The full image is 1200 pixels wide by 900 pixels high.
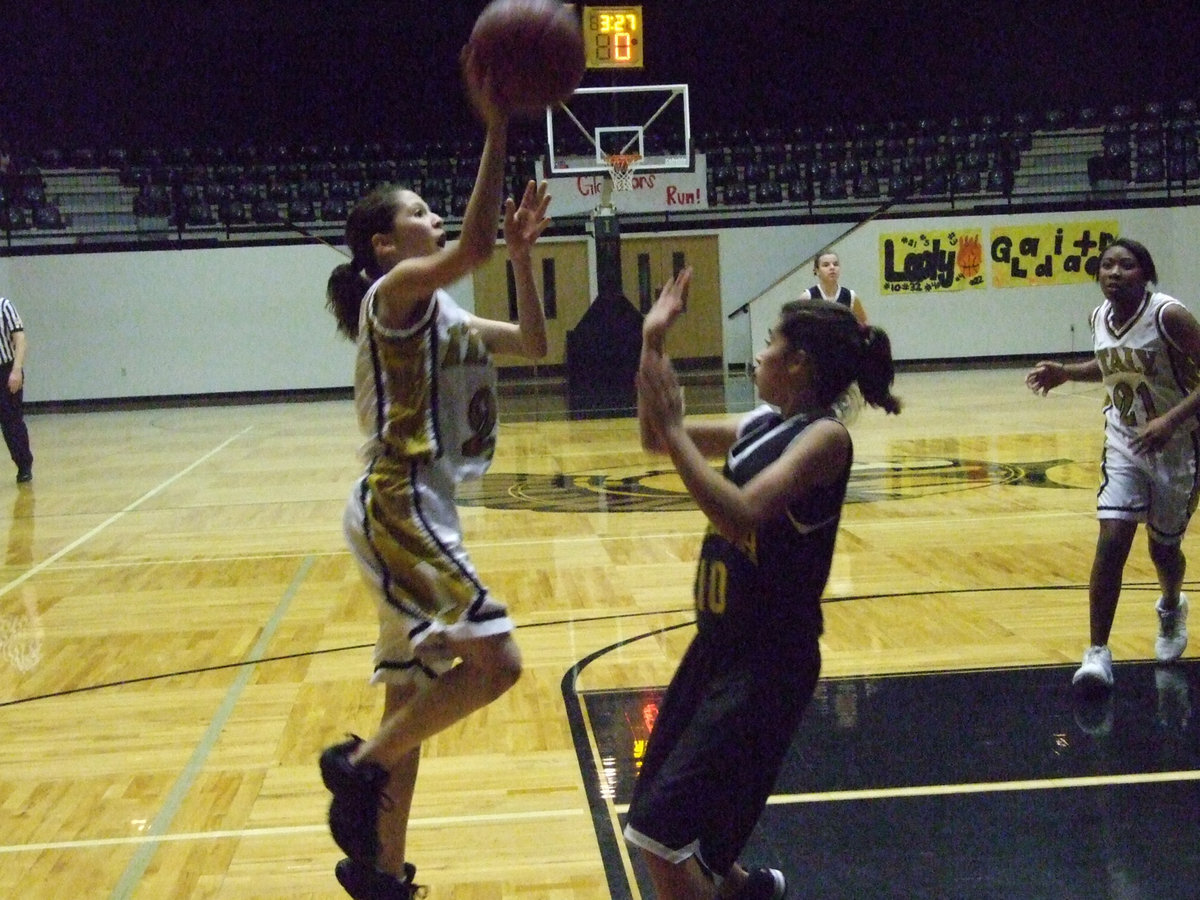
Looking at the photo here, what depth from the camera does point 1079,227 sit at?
1894 centimetres

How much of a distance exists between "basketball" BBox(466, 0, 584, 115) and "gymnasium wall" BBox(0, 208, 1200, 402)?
51.4 feet

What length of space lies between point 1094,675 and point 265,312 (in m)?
15.9

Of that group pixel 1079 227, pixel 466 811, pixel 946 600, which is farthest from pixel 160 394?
pixel 466 811

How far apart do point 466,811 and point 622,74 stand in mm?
19111

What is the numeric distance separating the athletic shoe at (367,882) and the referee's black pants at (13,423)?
8.66 metres

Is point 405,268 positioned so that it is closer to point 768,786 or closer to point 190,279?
point 768,786

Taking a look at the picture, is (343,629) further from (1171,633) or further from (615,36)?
(615,36)

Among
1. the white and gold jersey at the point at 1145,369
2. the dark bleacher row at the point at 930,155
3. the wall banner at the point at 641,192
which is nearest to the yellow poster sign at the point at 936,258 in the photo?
the dark bleacher row at the point at 930,155

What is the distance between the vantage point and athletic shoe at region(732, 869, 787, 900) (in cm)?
246

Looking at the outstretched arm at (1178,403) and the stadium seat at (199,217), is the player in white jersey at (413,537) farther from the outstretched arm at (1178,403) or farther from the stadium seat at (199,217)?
the stadium seat at (199,217)

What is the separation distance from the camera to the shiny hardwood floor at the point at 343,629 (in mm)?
3209

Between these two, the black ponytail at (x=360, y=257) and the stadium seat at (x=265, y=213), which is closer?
the black ponytail at (x=360, y=257)

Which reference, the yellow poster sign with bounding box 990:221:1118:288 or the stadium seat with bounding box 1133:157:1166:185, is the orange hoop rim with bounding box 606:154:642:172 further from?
the stadium seat with bounding box 1133:157:1166:185

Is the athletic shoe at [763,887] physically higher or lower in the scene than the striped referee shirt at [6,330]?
lower
